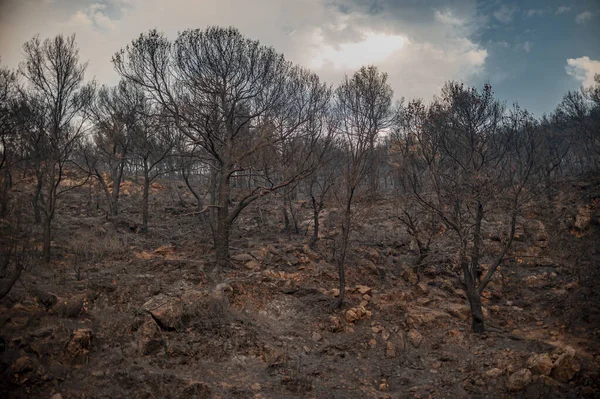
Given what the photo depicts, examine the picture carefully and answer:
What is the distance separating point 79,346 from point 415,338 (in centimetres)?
797

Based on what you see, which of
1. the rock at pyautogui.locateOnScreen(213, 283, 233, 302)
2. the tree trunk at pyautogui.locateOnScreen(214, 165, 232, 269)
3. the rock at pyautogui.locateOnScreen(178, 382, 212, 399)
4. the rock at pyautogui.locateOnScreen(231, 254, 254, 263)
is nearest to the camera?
the rock at pyautogui.locateOnScreen(178, 382, 212, 399)

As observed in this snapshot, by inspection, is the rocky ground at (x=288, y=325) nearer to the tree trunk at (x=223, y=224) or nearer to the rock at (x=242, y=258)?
the rock at (x=242, y=258)

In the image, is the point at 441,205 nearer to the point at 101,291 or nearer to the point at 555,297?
the point at 555,297

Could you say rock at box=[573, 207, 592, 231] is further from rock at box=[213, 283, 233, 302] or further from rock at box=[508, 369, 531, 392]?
rock at box=[213, 283, 233, 302]

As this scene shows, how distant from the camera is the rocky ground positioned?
631 cm

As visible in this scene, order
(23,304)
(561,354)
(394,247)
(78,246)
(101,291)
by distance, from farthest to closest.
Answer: (394,247)
(78,246)
(101,291)
(23,304)
(561,354)

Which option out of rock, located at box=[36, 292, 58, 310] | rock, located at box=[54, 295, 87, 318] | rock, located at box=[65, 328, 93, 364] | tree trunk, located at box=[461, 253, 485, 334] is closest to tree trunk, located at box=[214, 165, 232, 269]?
rock, located at box=[54, 295, 87, 318]

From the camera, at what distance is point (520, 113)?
37.2 ft

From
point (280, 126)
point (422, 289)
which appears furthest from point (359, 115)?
point (422, 289)

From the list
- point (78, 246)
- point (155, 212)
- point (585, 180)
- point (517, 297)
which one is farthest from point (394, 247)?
point (585, 180)

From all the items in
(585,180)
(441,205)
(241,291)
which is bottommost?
(241,291)

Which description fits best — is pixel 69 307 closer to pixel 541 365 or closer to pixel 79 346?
pixel 79 346

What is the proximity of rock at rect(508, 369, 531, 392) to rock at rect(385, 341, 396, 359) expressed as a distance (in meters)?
2.52

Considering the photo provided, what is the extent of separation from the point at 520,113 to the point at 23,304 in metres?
15.6
